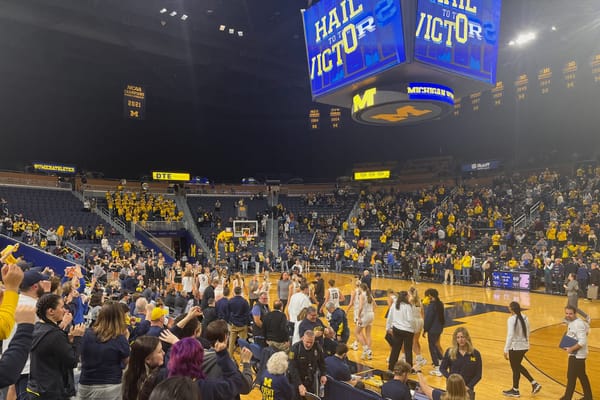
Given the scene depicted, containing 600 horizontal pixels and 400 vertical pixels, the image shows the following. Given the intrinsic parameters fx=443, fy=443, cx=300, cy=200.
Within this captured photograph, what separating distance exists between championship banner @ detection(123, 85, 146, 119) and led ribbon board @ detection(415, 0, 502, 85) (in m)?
23.3

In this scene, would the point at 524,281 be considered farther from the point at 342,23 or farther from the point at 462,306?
the point at 342,23

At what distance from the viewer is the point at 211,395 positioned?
3373 millimetres

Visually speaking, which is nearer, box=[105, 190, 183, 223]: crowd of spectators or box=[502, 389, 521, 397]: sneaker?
box=[502, 389, 521, 397]: sneaker

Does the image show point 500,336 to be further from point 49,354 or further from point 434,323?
point 49,354

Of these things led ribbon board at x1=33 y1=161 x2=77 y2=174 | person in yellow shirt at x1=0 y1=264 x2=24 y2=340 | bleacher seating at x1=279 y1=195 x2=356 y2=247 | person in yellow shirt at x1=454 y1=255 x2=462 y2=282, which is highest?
led ribbon board at x1=33 y1=161 x2=77 y2=174

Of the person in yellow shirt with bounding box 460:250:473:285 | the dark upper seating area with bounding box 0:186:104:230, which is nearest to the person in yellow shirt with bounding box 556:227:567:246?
the person in yellow shirt with bounding box 460:250:473:285

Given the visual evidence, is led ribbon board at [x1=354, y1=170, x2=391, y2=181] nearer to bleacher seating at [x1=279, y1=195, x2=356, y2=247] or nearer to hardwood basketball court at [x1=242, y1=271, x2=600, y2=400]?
bleacher seating at [x1=279, y1=195, x2=356, y2=247]

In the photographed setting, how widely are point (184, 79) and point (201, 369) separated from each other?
3282cm

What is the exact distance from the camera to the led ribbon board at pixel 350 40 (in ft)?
40.0

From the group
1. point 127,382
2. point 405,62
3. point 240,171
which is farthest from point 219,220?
point 127,382

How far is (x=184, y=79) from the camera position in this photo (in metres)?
33.3

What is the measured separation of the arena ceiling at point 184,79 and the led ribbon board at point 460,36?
10152 millimetres

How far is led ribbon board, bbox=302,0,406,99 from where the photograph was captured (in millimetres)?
12188

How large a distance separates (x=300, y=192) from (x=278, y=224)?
591 cm
